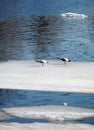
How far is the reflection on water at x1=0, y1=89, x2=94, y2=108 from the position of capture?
8320 millimetres

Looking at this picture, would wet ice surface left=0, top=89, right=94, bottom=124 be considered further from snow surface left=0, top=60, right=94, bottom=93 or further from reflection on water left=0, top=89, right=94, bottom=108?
snow surface left=0, top=60, right=94, bottom=93

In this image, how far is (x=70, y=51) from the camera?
15.4 metres

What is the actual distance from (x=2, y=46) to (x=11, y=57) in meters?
3.11

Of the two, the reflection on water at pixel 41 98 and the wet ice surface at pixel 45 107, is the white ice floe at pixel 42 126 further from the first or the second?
the reflection on water at pixel 41 98

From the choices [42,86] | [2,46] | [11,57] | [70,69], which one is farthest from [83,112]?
[2,46]

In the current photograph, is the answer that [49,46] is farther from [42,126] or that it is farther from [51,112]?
[42,126]

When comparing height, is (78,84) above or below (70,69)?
below

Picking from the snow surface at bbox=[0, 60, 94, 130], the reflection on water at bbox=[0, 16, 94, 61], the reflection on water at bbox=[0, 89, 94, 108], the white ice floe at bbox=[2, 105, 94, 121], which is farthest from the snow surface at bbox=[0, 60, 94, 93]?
the reflection on water at bbox=[0, 16, 94, 61]

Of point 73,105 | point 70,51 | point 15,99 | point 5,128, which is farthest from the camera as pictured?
point 70,51

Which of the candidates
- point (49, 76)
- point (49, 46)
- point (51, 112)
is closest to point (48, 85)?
point (49, 76)

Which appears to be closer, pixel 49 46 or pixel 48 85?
pixel 48 85

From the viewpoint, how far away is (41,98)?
28.4 ft

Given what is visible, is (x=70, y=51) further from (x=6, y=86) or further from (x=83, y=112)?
(x=83, y=112)

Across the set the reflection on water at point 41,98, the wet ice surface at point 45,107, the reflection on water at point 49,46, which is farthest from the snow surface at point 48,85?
the reflection on water at point 49,46
